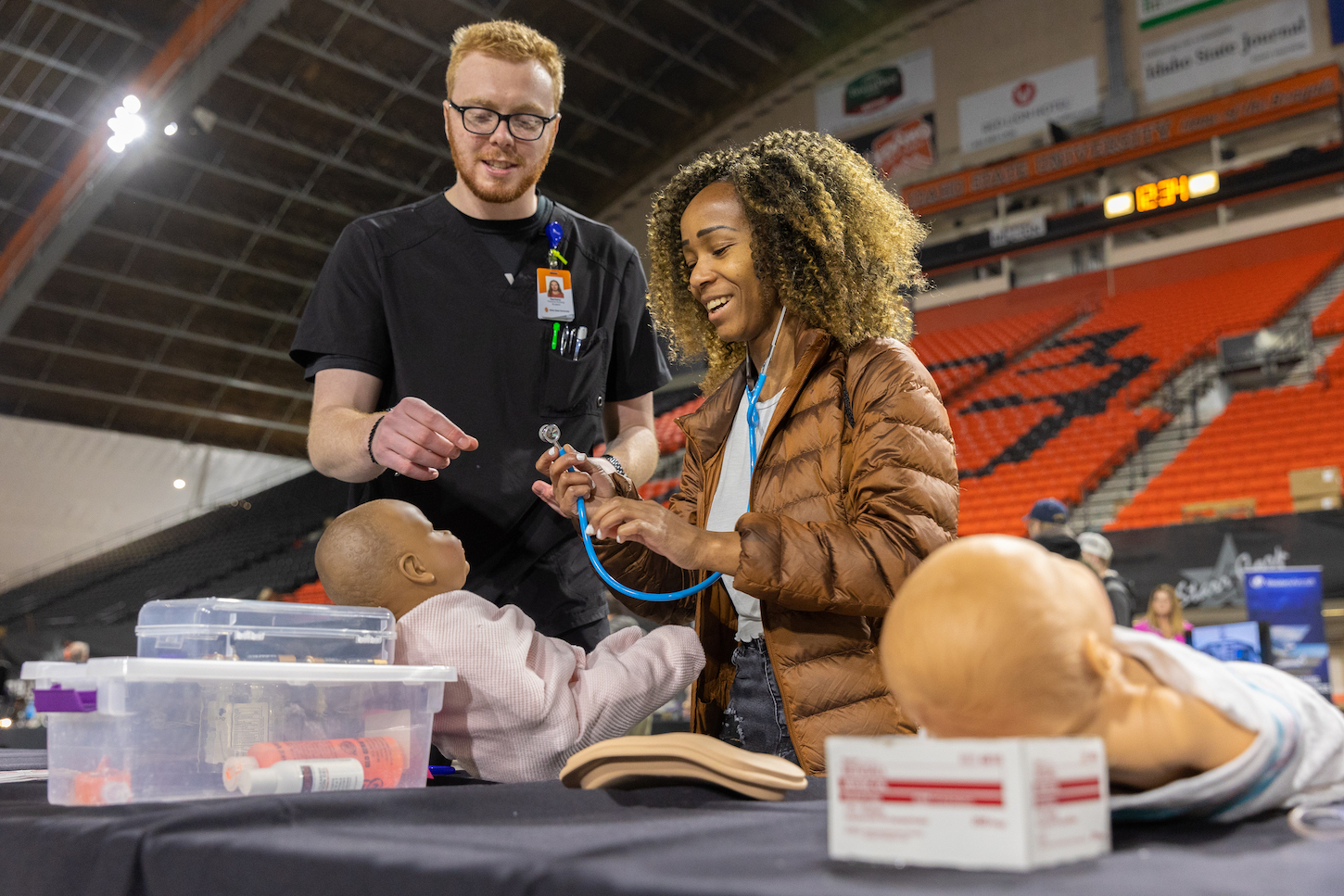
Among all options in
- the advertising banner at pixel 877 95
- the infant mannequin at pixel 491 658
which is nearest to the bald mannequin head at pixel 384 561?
the infant mannequin at pixel 491 658

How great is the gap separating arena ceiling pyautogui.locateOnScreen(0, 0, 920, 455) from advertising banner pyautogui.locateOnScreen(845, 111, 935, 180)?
1.59 metres

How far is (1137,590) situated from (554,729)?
6483 millimetres

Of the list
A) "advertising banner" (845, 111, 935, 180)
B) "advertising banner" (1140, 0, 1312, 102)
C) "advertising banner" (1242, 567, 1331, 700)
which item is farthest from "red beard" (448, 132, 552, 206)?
"advertising banner" (1140, 0, 1312, 102)

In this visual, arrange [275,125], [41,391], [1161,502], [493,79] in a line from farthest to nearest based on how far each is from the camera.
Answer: [41,391] < [275,125] < [1161,502] < [493,79]

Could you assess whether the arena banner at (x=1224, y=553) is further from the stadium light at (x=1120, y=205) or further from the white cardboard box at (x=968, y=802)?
the white cardboard box at (x=968, y=802)

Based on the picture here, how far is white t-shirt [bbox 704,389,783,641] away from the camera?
4.73 feet

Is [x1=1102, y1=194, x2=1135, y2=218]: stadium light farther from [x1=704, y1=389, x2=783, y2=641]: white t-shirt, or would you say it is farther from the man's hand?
the man's hand

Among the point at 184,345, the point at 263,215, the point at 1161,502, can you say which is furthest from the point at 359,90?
the point at 1161,502

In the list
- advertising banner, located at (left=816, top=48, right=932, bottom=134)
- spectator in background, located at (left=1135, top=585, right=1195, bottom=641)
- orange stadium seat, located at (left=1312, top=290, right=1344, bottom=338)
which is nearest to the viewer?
spectator in background, located at (left=1135, top=585, right=1195, bottom=641)

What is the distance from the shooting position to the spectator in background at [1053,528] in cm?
370

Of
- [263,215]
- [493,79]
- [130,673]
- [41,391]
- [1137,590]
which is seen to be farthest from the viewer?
[41,391]

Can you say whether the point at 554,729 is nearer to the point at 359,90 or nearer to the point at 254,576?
the point at 359,90

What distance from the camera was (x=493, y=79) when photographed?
5.62 ft

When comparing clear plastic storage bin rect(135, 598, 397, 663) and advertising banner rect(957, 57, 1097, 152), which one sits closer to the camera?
clear plastic storage bin rect(135, 598, 397, 663)
